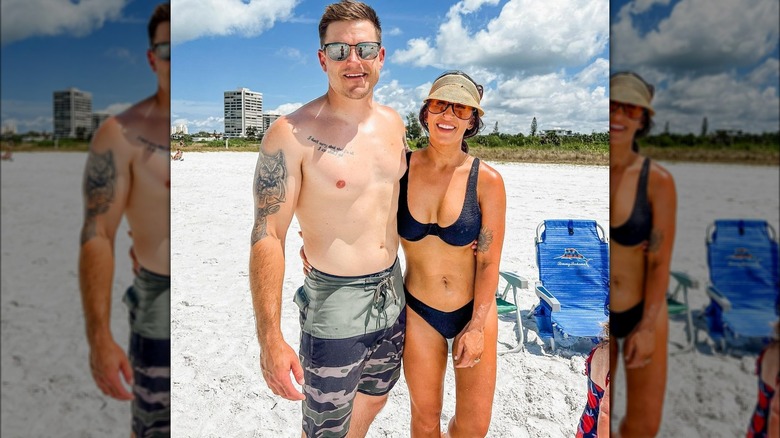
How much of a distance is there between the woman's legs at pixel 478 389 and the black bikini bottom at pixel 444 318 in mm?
56

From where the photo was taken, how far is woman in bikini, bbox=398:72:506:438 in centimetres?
254

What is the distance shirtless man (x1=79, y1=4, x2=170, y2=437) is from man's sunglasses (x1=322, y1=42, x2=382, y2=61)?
176cm

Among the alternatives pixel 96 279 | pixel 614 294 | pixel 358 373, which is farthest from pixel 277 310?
pixel 614 294

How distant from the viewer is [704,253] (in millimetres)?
618

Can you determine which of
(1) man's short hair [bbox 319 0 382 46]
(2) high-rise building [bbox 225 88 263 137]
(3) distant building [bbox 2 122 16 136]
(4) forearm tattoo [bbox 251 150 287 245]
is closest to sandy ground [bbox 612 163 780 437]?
(3) distant building [bbox 2 122 16 136]

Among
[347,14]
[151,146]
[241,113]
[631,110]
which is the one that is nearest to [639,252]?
[631,110]

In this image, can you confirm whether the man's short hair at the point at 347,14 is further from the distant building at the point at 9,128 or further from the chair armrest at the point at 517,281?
the chair armrest at the point at 517,281

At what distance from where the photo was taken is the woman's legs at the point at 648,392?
25.2 inches

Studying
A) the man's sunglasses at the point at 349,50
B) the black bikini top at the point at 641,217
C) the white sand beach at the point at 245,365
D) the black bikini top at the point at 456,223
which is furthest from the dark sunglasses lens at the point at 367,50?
the white sand beach at the point at 245,365

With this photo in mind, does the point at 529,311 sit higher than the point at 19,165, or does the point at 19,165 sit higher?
the point at 19,165

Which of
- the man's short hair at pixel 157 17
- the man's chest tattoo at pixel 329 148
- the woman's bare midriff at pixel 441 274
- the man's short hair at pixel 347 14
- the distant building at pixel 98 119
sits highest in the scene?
the man's short hair at pixel 347 14

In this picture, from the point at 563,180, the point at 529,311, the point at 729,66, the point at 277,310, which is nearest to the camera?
the point at 729,66

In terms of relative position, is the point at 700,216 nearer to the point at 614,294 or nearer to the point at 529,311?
the point at 614,294

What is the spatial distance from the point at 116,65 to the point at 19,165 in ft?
0.56
